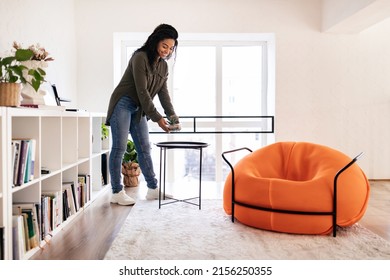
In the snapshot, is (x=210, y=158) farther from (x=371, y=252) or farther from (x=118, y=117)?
(x=371, y=252)

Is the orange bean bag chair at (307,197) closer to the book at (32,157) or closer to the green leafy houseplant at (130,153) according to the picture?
the book at (32,157)

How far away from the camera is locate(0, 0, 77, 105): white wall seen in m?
2.54

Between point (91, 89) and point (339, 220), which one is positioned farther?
point (91, 89)

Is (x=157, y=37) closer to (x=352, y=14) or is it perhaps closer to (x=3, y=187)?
(x=3, y=187)

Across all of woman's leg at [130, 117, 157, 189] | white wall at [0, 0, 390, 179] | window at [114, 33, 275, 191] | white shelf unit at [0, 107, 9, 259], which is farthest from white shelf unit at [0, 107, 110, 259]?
window at [114, 33, 275, 191]

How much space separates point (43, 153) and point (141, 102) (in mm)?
765

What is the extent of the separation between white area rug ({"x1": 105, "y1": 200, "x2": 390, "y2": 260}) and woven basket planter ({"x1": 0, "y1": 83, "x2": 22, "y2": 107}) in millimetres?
870

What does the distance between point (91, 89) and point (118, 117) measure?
57.6 inches

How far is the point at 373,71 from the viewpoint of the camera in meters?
4.09

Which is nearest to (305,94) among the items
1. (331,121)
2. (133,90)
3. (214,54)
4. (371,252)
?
(331,121)

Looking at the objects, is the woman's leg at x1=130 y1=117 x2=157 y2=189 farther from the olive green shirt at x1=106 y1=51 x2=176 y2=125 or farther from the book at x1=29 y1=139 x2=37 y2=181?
the book at x1=29 y1=139 x2=37 y2=181

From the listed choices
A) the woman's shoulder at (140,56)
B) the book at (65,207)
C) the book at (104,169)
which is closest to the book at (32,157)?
the book at (65,207)

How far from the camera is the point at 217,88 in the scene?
4.36 m
